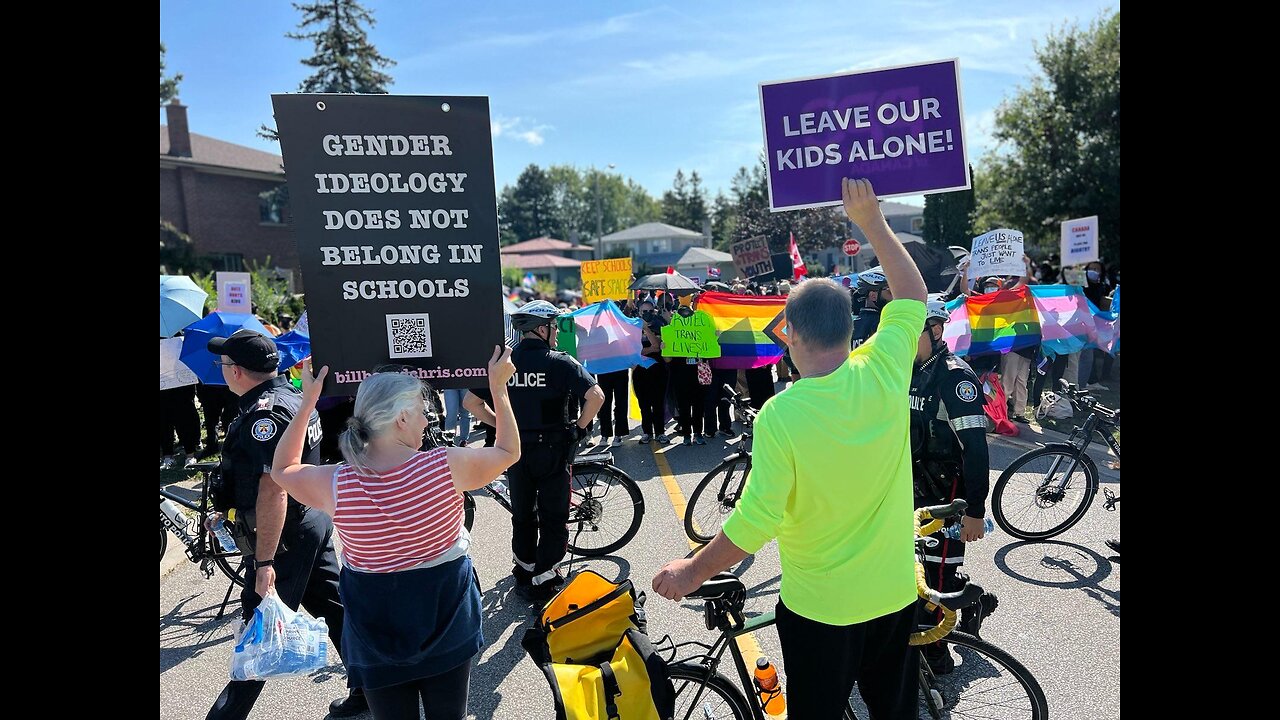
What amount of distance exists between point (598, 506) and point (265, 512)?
3256mm

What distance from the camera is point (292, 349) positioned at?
341 inches

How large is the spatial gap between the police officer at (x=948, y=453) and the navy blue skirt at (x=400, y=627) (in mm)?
2716

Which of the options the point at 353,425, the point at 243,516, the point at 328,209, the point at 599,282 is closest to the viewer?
the point at 353,425

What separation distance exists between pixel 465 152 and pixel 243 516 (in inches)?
88.4

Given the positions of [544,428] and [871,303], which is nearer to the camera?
[544,428]

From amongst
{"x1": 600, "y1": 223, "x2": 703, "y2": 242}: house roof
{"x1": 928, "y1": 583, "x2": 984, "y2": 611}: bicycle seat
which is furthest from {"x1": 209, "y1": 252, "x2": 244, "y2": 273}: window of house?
{"x1": 600, "y1": 223, "x2": 703, "y2": 242}: house roof

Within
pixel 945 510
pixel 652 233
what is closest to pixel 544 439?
pixel 945 510

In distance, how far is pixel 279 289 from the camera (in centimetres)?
2044

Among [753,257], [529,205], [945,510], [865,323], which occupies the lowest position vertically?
[945,510]

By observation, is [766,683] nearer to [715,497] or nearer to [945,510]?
[945,510]

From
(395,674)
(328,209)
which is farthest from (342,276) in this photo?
(395,674)

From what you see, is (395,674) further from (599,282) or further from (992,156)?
(992,156)

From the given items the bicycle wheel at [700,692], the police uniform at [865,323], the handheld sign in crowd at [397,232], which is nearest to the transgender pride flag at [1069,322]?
the police uniform at [865,323]

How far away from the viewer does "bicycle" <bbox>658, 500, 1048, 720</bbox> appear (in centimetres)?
304
